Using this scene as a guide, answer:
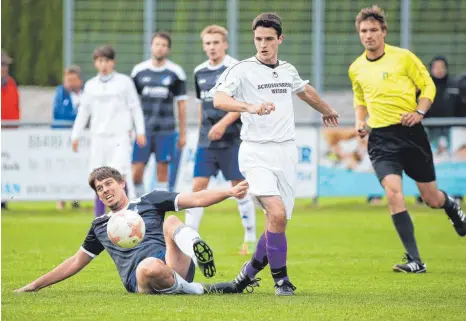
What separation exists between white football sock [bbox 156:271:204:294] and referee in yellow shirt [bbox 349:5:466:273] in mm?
2872

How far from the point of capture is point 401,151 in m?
11.6

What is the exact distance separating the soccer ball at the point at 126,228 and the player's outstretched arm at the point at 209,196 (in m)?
0.33

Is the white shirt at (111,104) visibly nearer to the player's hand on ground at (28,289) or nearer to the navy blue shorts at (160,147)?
the navy blue shorts at (160,147)

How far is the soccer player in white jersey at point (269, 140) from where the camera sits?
932 centimetres

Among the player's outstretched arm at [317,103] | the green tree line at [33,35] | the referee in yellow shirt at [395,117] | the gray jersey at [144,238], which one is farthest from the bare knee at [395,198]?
the green tree line at [33,35]

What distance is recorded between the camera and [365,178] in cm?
1966

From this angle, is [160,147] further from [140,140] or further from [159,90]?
[140,140]

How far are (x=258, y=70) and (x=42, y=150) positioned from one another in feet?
34.0

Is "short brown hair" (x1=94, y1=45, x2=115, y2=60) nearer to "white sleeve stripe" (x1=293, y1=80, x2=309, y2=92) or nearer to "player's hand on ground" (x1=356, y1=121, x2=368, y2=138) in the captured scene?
"player's hand on ground" (x1=356, y1=121, x2=368, y2=138)

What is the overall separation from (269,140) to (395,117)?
8.46 ft

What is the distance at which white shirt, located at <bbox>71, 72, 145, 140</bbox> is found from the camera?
606 inches

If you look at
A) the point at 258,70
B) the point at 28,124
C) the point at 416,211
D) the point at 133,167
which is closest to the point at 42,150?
the point at 28,124

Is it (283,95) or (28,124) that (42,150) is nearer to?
(28,124)

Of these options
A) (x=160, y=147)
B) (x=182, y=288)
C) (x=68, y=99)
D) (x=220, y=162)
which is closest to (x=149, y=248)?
(x=182, y=288)
